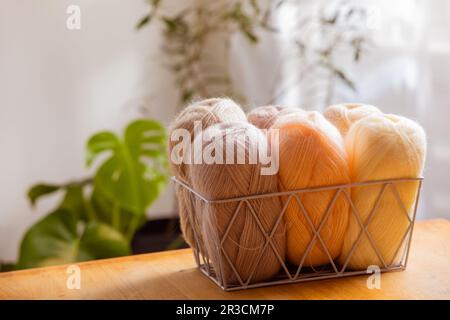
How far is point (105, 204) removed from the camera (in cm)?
246

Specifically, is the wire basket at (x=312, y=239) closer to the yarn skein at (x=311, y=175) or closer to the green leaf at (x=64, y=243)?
the yarn skein at (x=311, y=175)

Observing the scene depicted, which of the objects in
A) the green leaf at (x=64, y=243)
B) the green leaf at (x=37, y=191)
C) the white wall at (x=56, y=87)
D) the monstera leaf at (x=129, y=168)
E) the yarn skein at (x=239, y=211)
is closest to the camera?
the yarn skein at (x=239, y=211)

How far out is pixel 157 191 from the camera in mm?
2168

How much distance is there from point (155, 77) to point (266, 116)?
2.21 meters

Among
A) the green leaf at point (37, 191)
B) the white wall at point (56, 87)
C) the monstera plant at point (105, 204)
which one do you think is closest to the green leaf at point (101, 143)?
the monstera plant at point (105, 204)

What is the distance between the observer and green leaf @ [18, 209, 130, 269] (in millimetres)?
1837

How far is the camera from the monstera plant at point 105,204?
6.08 feet

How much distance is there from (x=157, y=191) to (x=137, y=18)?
0.92 meters

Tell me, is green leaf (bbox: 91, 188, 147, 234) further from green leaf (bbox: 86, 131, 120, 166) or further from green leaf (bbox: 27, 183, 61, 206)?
green leaf (bbox: 86, 131, 120, 166)

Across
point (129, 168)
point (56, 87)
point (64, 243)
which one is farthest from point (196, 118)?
point (56, 87)

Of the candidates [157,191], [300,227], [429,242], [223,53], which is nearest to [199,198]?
[300,227]

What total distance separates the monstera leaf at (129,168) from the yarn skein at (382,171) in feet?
4.55

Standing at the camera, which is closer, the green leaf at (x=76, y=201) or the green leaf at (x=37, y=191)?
the green leaf at (x=37, y=191)

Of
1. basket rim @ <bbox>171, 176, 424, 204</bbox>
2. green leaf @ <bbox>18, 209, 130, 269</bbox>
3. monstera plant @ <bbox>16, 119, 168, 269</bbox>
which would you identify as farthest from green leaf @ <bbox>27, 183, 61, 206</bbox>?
basket rim @ <bbox>171, 176, 424, 204</bbox>
